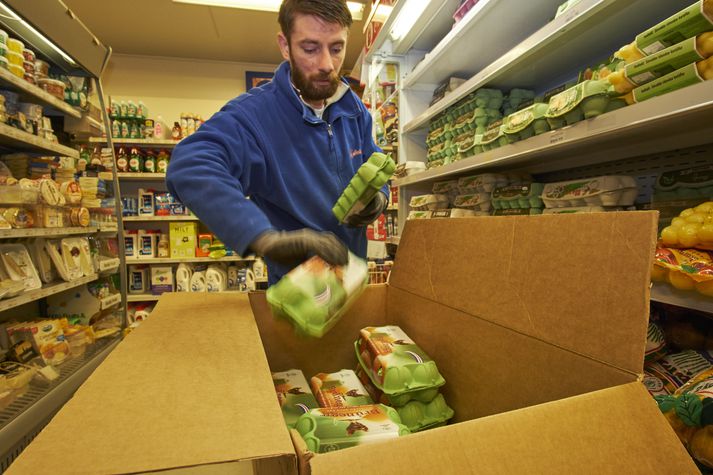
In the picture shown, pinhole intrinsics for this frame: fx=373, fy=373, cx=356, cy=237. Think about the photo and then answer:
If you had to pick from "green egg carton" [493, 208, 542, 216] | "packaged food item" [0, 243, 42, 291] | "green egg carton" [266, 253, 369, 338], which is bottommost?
"packaged food item" [0, 243, 42, 291]

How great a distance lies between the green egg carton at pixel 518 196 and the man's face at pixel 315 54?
1042mm

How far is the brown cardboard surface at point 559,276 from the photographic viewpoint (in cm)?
54

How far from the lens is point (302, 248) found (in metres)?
0.74

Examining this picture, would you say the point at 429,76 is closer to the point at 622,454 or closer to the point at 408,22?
the point at 408,22

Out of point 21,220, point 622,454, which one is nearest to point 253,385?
point 622,454

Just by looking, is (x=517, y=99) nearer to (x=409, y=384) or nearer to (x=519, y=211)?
(x=519, y=211)

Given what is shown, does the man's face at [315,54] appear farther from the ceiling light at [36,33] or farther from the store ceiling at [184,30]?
the store ceiling at [184,30]

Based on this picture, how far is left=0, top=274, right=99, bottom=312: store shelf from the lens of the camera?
6.15ft

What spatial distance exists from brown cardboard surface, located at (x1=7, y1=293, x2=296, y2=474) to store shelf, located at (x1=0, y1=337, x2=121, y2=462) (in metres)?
1.77

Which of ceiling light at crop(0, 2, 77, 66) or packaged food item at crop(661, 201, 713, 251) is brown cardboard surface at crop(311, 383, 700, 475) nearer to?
packaged food item at crop(661, 201, 713, 251)

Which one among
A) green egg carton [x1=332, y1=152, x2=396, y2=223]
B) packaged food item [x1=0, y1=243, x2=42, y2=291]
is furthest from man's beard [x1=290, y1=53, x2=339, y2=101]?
packaged food item [x1=0, y1=243, x2=42, y2=291]

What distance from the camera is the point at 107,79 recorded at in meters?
4.66

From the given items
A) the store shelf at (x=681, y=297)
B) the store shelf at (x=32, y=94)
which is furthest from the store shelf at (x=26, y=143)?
the store shelf at (x=681, y=297)

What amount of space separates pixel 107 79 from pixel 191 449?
A: 5675mm
